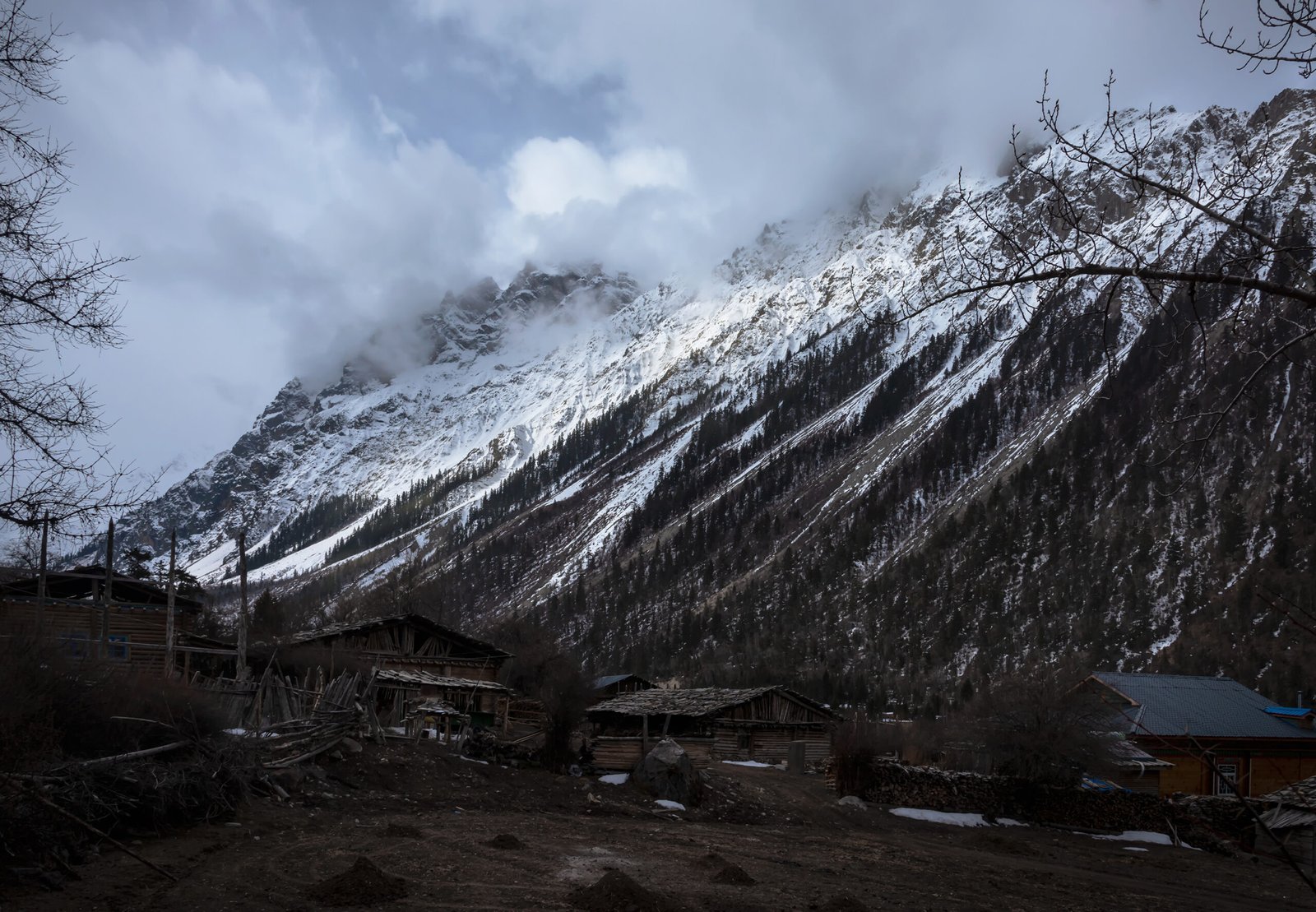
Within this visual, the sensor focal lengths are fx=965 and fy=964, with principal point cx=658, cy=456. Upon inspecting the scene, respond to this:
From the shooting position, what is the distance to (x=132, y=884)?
38.3 feet

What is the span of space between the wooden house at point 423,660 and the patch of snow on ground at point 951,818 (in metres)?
17.0

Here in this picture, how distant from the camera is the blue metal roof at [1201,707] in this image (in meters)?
37.1

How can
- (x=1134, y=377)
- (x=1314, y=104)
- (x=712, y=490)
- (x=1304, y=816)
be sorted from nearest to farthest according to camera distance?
(x=1304, y=816)
(x=1134, y=377)
(x=712, y=490)
(x=1314, y=104)

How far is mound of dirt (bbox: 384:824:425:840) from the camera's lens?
1703cm

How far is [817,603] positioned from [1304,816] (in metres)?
76.9

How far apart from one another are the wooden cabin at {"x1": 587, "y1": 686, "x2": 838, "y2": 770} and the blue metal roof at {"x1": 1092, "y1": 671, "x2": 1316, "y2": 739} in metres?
12.8

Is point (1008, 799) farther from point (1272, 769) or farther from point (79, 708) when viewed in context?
point (79, 708)

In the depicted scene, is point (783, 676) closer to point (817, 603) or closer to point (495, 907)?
point (817, 603)

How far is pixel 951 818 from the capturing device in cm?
2948

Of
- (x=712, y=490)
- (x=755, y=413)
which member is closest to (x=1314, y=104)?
(x=755, y=413)

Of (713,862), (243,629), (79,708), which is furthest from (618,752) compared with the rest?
(79,708)

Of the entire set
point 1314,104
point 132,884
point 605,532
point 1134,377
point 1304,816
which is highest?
point 1314,104

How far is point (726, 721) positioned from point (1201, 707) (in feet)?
66.5

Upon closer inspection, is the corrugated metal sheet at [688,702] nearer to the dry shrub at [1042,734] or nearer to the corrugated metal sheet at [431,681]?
the corrugated metal sheet at [431,681]
